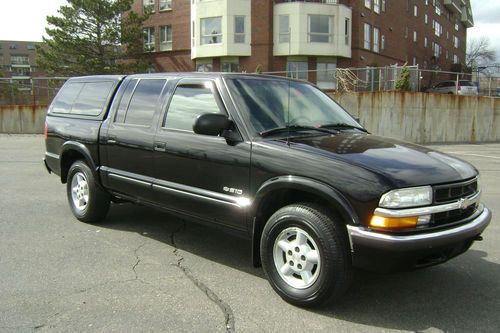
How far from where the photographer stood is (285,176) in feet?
12.7

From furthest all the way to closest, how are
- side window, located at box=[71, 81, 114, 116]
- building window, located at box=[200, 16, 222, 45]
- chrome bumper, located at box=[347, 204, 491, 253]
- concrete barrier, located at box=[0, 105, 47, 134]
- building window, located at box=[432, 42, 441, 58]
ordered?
1. building window, located at box=[432, 42, 441, 58]
2. building window, located at box=[200, 16, 222, 45]
3. concrete barrier, located at box=[0, 105, 47, 134]
4. side window, located at box=[71, 81, 114, 116]
5. chrome bumper, located at box=[347, 204, 491, 253]

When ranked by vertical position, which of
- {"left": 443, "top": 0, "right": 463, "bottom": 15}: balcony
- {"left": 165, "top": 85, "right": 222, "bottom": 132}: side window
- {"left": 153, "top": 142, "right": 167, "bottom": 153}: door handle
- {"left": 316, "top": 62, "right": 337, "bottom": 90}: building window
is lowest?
{"left": 153, "top": 142, "right": 167, "bottom": 153}: door handle

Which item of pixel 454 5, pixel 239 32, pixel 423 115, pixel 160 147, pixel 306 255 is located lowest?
pixel 306 255

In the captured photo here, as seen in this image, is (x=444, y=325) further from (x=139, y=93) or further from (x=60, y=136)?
(x=60, y=136)

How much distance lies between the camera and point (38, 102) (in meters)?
21.9

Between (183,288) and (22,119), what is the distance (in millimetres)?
20037

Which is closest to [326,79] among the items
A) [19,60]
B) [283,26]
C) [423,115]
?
[423,115]

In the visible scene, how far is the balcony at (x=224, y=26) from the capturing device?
35344 mm

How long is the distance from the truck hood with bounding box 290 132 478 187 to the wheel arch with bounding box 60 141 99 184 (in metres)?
2.96

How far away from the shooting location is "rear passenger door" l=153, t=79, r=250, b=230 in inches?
168

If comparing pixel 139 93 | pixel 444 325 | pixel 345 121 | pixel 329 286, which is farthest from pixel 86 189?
pixel 444 325

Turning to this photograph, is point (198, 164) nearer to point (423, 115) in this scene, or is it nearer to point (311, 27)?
point (423, 115)

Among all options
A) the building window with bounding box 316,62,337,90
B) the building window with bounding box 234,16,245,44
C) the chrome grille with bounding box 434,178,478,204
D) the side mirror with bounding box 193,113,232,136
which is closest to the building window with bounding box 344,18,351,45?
the building window with bounding box 234,16,245,44

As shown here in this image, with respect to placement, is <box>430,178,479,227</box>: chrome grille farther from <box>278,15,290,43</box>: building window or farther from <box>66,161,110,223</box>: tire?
<box>278,15,290,43</box>: building window
